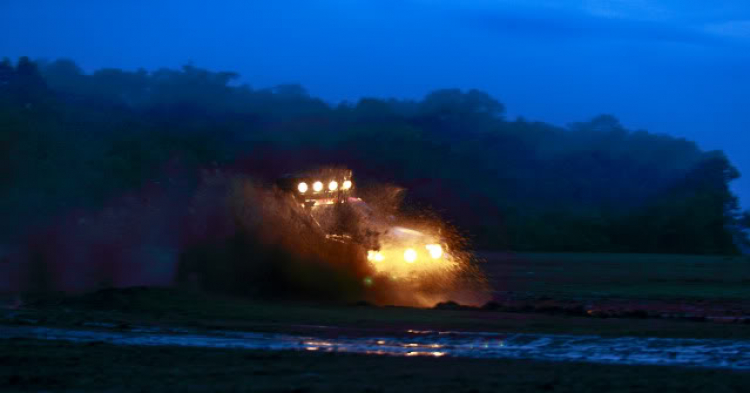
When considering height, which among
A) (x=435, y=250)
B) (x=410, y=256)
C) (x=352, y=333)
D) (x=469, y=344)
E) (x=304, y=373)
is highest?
(x=435, y=250)

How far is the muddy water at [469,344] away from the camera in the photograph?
11.4 meters

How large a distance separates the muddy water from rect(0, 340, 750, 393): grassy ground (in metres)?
0.65

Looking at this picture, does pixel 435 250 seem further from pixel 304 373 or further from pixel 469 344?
pixel 304 373

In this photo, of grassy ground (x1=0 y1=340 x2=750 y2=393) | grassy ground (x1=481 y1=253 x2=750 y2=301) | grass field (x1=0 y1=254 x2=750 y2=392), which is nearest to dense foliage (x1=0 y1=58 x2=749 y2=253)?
grassy ground (x1=481 y1=253 x2=750 y2=301)

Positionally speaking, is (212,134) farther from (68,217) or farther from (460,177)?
(68,217)

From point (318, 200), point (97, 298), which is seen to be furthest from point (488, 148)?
point (97, 298)

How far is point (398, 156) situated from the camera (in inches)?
2079

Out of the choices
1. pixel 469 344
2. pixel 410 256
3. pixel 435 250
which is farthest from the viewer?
pixel 435 250

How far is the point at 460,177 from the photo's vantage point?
5562 centimetres

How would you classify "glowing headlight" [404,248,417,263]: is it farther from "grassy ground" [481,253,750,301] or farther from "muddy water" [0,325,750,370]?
"muddy water" [0,325,750,370]

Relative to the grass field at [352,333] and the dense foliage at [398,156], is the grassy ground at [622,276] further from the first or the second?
the dense foliage at [398,156]

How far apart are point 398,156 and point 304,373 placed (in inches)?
1700

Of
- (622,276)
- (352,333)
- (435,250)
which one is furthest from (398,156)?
(352,333)

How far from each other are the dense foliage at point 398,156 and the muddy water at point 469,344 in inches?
780
